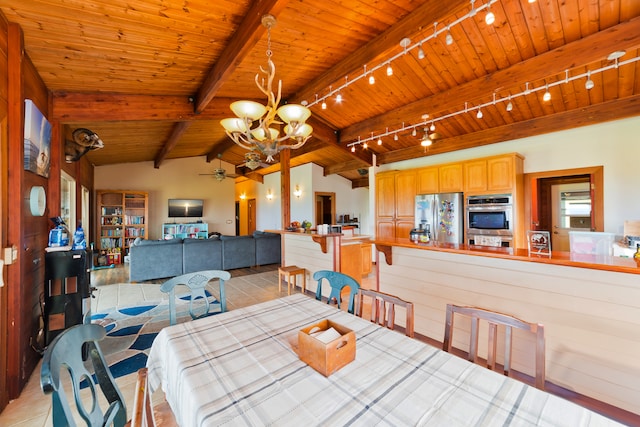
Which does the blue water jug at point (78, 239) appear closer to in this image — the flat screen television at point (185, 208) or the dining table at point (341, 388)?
the dining table at point (341, 388)

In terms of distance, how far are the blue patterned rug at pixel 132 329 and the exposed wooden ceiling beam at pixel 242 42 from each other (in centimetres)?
286

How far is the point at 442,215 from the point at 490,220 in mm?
804

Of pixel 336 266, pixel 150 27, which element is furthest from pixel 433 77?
pixel 150 27

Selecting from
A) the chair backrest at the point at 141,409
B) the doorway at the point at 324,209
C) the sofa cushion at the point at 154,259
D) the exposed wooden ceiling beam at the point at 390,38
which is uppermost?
the exposed wooden ceiling beam at the point at 390,38

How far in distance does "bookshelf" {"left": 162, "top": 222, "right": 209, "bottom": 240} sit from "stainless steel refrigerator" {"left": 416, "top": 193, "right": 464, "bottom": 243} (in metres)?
6.22

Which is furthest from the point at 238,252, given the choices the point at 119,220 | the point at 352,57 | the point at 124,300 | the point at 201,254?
the point at 352,57

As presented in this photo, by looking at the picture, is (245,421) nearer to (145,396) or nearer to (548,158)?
(145,396)

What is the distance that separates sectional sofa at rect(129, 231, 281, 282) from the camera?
500 cm

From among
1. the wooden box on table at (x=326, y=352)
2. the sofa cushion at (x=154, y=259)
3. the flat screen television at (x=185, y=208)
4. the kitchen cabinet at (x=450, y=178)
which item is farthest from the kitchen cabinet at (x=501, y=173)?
the flat screen television at (x=185, y=208)

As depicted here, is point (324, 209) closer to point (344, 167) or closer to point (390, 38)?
point (344, 167)

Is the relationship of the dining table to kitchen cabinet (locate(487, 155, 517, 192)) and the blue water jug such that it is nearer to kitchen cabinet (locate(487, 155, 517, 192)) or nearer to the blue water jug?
the blue water jug

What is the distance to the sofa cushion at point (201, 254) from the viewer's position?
539 cm

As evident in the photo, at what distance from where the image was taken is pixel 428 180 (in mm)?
5297

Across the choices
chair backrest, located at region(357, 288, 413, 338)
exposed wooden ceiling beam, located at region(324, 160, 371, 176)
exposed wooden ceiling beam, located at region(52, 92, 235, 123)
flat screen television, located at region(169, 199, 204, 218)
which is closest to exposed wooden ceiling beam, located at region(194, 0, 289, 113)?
exposed wooden ceiling beam, located at region(52, 92, 235, 123)
